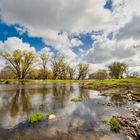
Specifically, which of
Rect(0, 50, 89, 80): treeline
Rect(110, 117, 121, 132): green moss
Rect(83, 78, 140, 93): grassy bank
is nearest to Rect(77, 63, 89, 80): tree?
Rect(0, 50, 89, 80): treeline

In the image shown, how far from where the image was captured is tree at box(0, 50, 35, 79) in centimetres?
7413

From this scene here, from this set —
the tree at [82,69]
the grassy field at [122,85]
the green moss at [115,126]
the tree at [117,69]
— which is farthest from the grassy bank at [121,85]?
the tree at [82,69]

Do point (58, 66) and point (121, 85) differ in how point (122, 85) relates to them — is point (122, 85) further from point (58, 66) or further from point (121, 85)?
point (58, 66)

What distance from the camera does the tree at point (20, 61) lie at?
74.1 meters

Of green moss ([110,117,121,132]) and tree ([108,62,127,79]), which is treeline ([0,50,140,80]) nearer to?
tree ([108,62,127,79])

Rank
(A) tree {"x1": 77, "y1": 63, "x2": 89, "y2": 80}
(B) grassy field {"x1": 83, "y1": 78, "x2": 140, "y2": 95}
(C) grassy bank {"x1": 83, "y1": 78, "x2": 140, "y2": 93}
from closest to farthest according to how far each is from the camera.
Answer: (B) grassy field {"x1": 83, "y1": 78, "x2": 140, "y2": 95} < (C) grassy bank {"x1": 83, "y1": 78, "x2": 140, "y2": 93} < (A) tree {"x1": 77, "y1": 63, "x2": 89, "y2": 80}

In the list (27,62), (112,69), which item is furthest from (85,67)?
(27,62)

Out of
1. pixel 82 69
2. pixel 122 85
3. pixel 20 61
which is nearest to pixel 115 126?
pixel 122 85

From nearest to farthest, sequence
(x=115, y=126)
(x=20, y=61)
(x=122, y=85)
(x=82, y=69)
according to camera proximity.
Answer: (x=115, y=126) → (x=122, y=85) → (x=20, y=61) → (x=82, y=69)

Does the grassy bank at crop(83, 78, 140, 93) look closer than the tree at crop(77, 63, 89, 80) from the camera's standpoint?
Yes

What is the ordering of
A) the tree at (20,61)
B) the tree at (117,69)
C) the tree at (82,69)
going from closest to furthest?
the tree at (20,61) → the tree at (117,69) → the tree at (82,69)

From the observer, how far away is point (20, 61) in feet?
251

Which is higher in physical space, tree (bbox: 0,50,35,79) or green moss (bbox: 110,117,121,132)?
tree (bbox: 0,50,35,79)

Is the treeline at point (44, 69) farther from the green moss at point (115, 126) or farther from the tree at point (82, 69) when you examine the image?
the green moss at point (115, 126)
